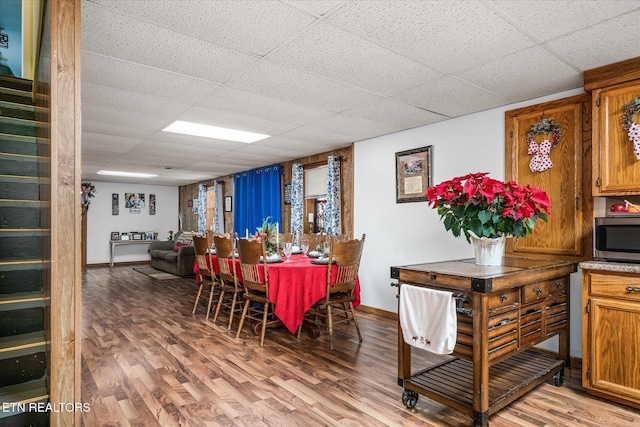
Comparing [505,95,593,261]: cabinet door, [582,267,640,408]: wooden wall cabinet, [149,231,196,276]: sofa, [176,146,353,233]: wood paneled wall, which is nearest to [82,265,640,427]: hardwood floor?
[582,267,640,408]: wooden wall cabinet

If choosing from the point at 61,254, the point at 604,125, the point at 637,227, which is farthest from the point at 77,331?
the point at 604,125

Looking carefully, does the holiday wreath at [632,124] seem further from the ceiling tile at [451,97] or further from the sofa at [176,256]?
the sofa at [176,256]

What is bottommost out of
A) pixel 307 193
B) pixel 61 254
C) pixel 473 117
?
pixel 61 254

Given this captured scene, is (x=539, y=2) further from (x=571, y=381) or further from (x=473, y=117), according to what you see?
(x=571, y=381)

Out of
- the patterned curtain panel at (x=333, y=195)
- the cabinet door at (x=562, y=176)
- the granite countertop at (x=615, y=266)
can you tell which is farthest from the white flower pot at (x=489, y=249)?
the patterned curtain panel at (x=333, y=195)

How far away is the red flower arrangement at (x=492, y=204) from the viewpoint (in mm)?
2428

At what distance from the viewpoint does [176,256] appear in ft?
26.7

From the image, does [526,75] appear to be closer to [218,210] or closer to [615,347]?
[615,347]

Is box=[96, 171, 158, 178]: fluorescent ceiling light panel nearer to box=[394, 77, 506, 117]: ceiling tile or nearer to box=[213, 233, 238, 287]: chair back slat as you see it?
box=[213, 233, 238, 287]: chair back slat

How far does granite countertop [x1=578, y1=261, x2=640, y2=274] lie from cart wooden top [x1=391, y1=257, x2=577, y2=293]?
0.19 meters

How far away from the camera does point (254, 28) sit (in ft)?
7.04

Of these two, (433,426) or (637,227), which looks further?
(637,227)

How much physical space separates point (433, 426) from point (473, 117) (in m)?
3.05

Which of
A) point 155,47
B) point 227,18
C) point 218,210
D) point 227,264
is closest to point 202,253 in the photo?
point 227,264
